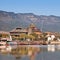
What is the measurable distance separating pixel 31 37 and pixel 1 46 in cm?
4249

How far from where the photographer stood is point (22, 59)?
113ft

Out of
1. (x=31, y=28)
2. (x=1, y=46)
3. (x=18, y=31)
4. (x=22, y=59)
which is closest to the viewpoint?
(x=22, y=59)

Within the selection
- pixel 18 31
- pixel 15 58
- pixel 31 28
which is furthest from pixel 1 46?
pixel 31 28

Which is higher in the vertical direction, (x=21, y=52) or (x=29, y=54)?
(x=29, y=54)

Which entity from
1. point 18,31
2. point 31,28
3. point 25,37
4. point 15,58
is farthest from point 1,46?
point 31,28

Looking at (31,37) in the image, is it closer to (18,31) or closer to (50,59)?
A: (18,31)

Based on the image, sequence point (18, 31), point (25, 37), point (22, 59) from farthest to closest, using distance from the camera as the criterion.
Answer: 1. point (18, 31)
2. point (25, 37)
3. point (22, 59)

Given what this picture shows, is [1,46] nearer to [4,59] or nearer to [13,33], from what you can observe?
[4,59]

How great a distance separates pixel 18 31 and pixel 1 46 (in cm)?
5706

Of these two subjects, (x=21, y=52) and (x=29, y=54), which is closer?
(x=29, y=54)

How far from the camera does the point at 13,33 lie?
118 metres

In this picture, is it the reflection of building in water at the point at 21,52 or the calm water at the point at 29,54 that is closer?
the calm water at the point at 29,54

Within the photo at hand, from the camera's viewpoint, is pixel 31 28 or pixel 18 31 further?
pixel 31 28

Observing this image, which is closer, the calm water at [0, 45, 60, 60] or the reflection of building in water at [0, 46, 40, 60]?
the calm water at [0, 45, 60, 60]
